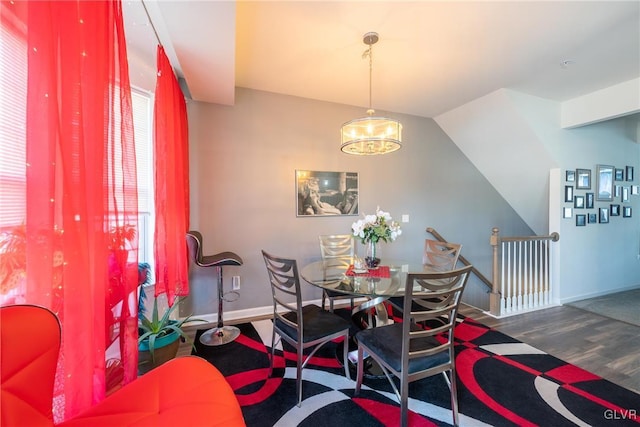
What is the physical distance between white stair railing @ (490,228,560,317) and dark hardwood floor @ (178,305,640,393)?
0.48 ft

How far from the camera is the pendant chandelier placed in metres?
2.27

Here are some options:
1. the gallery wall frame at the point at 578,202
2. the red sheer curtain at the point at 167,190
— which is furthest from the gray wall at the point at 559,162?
the red sheer curtain at the point at 167,190

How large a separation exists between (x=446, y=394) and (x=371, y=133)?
7.28 feet

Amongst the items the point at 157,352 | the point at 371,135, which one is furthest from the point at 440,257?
the point at 157,352

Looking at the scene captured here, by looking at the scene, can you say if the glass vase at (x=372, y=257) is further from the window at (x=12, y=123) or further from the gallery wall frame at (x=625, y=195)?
the gallery wall frame at (x=625, y=195)

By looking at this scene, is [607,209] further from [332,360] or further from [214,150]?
[214,150]

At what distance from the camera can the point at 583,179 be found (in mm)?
Result: 3721

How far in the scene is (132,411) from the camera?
3.15 ft

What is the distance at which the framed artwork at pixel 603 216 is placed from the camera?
390cm

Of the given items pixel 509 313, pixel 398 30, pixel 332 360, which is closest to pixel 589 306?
pixel 509 313

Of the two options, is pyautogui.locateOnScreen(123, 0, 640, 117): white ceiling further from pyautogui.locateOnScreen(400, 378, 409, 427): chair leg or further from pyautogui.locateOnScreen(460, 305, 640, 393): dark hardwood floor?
pyautogui.locateOnScreen(460, 305, 640, 393): dark hardwood floor

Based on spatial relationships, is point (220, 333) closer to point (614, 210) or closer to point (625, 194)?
point (614, 210)

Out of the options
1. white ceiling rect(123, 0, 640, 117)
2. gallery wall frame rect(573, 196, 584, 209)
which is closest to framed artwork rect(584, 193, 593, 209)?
gallery wall frame rect(573, 196, 584, 209)

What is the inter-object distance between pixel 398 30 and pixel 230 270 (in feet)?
10.0
